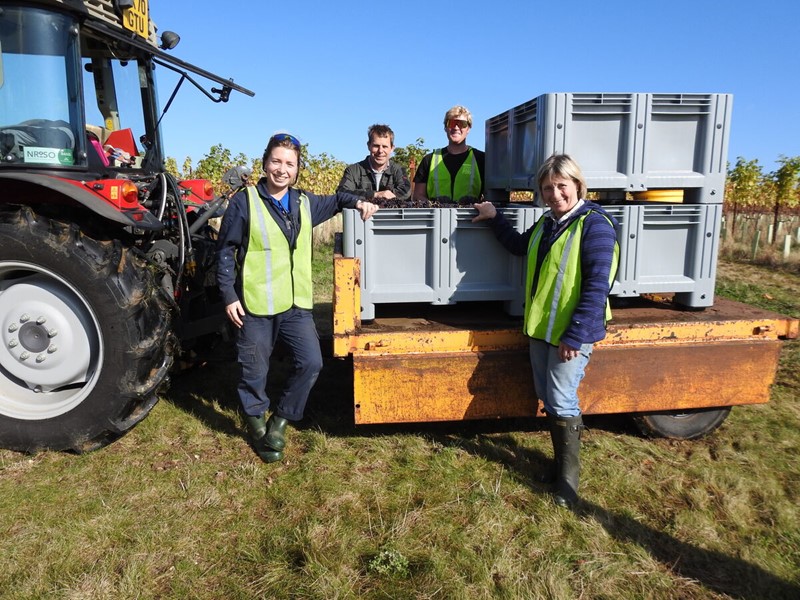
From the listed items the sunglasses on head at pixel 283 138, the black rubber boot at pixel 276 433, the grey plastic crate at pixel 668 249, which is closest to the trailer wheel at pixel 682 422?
the grey plastic crate at pixel 668 249

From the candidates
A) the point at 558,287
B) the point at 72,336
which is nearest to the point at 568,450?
the point at 558,287

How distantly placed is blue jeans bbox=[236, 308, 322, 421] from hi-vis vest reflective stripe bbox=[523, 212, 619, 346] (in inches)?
48.7

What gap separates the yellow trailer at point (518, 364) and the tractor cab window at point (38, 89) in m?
1.69

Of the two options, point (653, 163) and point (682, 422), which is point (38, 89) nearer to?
point (653, 163)

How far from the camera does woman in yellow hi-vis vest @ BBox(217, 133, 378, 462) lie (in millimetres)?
3068

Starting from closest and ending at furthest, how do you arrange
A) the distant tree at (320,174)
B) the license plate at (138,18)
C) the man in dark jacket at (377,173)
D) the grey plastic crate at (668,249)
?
1. the grey plastic crate at (668,249)
2. the license plate at (138,18)
3. the man in dark jacket at (377,173)
4. the distant tree at (320,174)

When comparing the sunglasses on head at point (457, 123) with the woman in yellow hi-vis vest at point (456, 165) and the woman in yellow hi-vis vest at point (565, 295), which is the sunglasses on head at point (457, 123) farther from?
the woman in yellow hi-vis vest at point (565, 295)

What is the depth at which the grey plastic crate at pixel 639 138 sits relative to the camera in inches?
121

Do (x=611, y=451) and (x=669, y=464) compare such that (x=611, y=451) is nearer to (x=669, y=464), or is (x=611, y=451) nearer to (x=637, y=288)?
(x=669, y=464)

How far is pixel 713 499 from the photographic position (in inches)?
114

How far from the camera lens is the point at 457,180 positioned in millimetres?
4223

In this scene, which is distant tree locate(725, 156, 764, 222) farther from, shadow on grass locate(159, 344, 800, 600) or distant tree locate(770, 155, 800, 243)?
shadow on grass locate(159, 344, 800, 600)

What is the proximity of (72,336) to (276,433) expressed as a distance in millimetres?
1258

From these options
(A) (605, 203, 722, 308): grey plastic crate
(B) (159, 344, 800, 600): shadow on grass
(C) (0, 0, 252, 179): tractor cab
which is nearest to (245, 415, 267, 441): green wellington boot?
(B) (159, 344, 800, 600): shadow on grass
